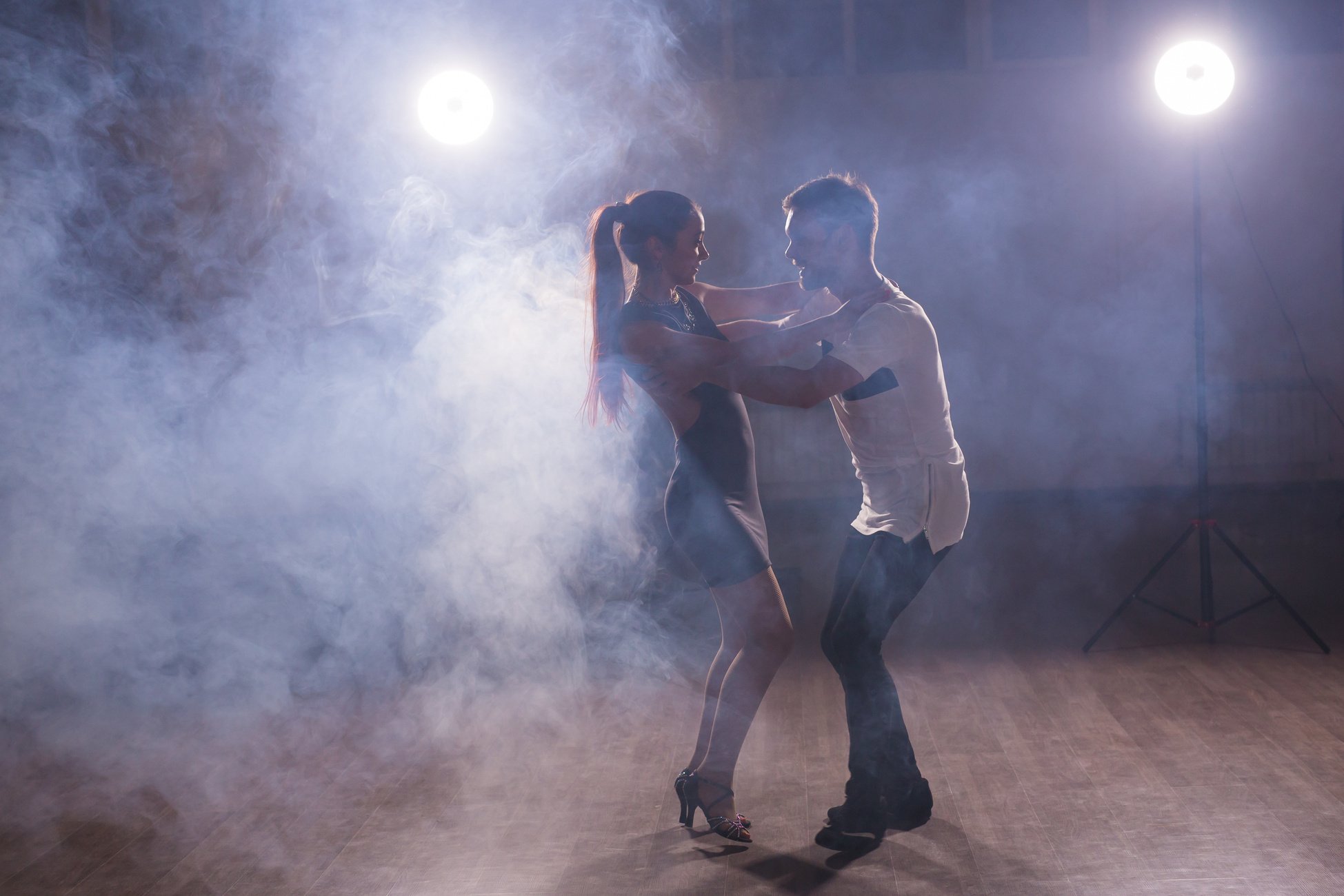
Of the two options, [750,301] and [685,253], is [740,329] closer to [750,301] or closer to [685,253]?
[750,301]

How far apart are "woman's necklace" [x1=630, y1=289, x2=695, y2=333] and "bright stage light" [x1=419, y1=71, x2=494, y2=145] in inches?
72.2

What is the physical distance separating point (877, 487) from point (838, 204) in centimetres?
62

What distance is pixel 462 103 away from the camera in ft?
12.4

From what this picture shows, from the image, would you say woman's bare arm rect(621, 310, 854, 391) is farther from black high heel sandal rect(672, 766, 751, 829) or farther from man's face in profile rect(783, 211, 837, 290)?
black high heel sandal rect(672, 766, 751, 829)

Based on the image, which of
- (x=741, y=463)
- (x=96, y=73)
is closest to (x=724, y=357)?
(x=741, y=463)

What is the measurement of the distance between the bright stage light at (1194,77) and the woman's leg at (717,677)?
3084mm

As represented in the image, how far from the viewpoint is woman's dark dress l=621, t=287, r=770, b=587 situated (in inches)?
84.0

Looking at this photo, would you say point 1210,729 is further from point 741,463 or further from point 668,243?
point 668,243

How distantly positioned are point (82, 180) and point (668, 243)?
315 centimetres

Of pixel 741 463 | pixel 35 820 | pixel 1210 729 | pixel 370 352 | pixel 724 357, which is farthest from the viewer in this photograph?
pixel 370 352

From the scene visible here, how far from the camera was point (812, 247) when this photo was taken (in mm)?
2137

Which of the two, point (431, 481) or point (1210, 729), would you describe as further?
point (431, 481)

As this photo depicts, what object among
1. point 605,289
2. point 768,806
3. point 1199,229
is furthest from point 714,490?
point 1199,229

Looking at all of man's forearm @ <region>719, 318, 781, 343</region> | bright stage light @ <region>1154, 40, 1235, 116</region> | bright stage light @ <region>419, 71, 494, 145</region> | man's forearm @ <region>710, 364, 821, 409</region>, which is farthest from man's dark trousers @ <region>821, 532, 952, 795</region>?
bright stage light @ <region>1154, 40, 1235, 116</region>
